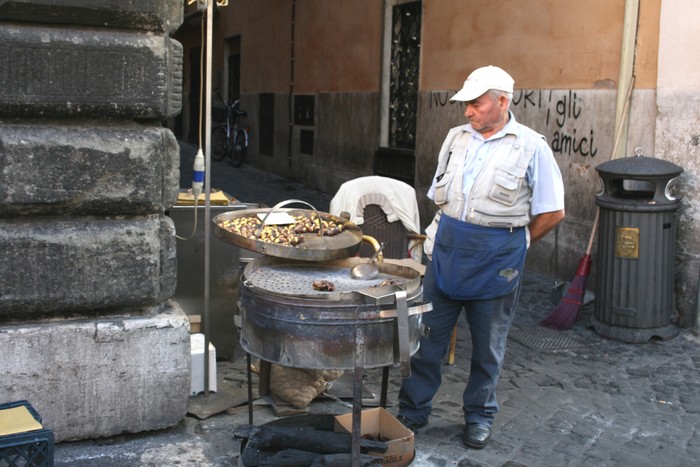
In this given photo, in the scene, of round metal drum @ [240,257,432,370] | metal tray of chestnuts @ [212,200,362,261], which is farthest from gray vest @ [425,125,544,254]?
round metal drum @ [240,257,432,370]

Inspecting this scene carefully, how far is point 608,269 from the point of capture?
655cm

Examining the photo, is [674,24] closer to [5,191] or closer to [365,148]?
[5,191]

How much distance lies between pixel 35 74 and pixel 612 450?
321cm

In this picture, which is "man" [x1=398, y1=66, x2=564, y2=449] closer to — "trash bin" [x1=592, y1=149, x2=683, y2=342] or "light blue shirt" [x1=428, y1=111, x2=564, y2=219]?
"light blue shirt" [x1=428, y1=111, x2=564, y2=219]

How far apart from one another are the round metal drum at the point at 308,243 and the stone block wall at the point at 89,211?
1.17 ft

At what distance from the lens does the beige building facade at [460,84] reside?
6699 mm

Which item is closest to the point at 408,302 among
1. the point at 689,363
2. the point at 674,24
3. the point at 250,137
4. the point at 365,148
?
the point at 689,363

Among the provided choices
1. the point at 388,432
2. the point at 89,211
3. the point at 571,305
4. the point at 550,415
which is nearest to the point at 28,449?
the point at 89,211

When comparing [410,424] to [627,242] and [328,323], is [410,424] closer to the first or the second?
[328,323]

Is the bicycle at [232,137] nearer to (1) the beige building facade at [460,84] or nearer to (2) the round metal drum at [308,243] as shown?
(1) the beige building facade at [460,84]

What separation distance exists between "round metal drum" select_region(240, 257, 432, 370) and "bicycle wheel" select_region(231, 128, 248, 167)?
14.1m

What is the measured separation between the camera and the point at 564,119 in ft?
26.6

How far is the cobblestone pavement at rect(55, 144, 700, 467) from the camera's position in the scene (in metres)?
4.36

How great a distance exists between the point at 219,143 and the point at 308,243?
14.8m
